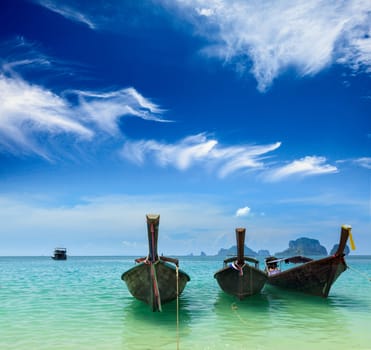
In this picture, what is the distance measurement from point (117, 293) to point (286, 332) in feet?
46.0

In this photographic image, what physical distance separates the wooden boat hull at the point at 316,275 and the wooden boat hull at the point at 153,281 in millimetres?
7949

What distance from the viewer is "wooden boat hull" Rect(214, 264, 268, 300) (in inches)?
696

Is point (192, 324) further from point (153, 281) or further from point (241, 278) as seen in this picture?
point (241, 278)

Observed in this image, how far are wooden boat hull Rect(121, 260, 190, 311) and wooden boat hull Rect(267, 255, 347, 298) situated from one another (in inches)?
313

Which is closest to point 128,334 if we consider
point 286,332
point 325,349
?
point 286,332

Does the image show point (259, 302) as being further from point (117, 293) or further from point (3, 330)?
point (3, 330)

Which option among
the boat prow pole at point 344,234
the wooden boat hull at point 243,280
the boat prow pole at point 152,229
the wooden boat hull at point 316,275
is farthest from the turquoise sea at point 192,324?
the boat prow pole at point 344,234

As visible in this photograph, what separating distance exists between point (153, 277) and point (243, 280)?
5370 mm

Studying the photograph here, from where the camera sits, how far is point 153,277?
14445mm

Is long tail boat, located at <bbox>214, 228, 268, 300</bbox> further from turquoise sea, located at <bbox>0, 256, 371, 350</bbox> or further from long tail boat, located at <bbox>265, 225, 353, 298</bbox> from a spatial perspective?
long tail boat, located at <bbox>265, 225, 353, 298</bbox>

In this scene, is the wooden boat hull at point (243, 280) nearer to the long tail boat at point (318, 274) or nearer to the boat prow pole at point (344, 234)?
the long tail boat at point (318, 274)

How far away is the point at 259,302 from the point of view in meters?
19.1

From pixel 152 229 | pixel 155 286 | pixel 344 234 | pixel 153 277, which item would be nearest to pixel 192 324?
pixel 155 286

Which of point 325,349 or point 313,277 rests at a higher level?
point 313,277
